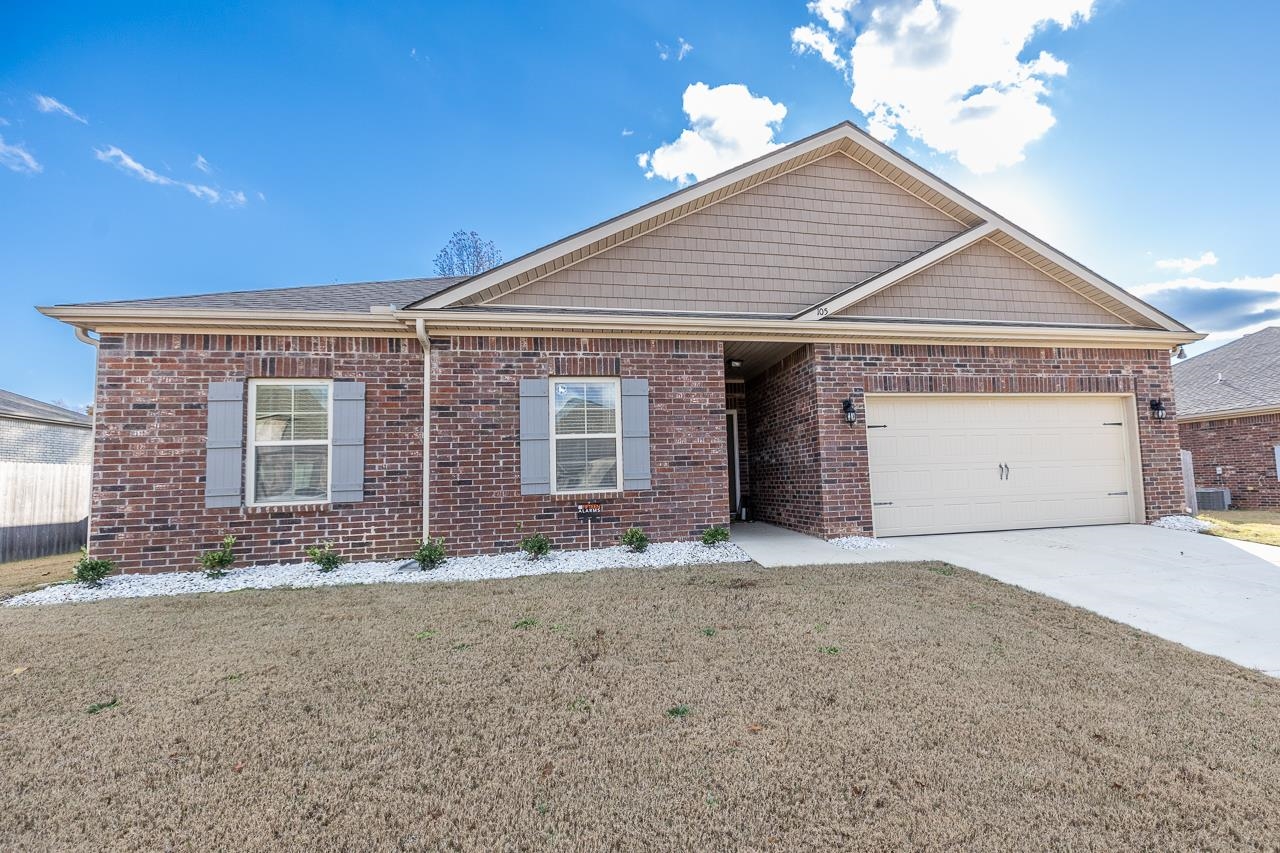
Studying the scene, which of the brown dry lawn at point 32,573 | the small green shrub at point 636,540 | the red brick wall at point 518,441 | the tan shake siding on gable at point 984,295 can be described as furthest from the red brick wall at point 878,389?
the brown dry lawn at point 32,573

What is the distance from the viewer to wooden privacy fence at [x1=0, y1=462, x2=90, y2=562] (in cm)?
876

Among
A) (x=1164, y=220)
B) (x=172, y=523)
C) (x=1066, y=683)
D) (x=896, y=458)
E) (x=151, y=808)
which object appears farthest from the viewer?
(x=1164, y=220)

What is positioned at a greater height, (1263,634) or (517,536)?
(517,536)

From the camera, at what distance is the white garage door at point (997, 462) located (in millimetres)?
7762

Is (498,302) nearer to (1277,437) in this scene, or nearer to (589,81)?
(589,81)

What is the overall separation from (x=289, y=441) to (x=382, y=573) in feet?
6.77

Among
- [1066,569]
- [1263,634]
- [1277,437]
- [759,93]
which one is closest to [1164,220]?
[1277,437]

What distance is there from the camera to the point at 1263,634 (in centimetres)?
382

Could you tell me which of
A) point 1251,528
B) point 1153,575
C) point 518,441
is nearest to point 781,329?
point 518,441

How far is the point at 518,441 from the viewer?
22.7 feet

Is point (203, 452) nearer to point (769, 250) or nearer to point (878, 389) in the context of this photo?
point (769, 250)

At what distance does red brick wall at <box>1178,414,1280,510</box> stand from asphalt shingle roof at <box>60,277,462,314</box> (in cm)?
1687

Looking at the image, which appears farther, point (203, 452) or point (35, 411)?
point (35, 411)

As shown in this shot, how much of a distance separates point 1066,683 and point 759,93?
473 inches
